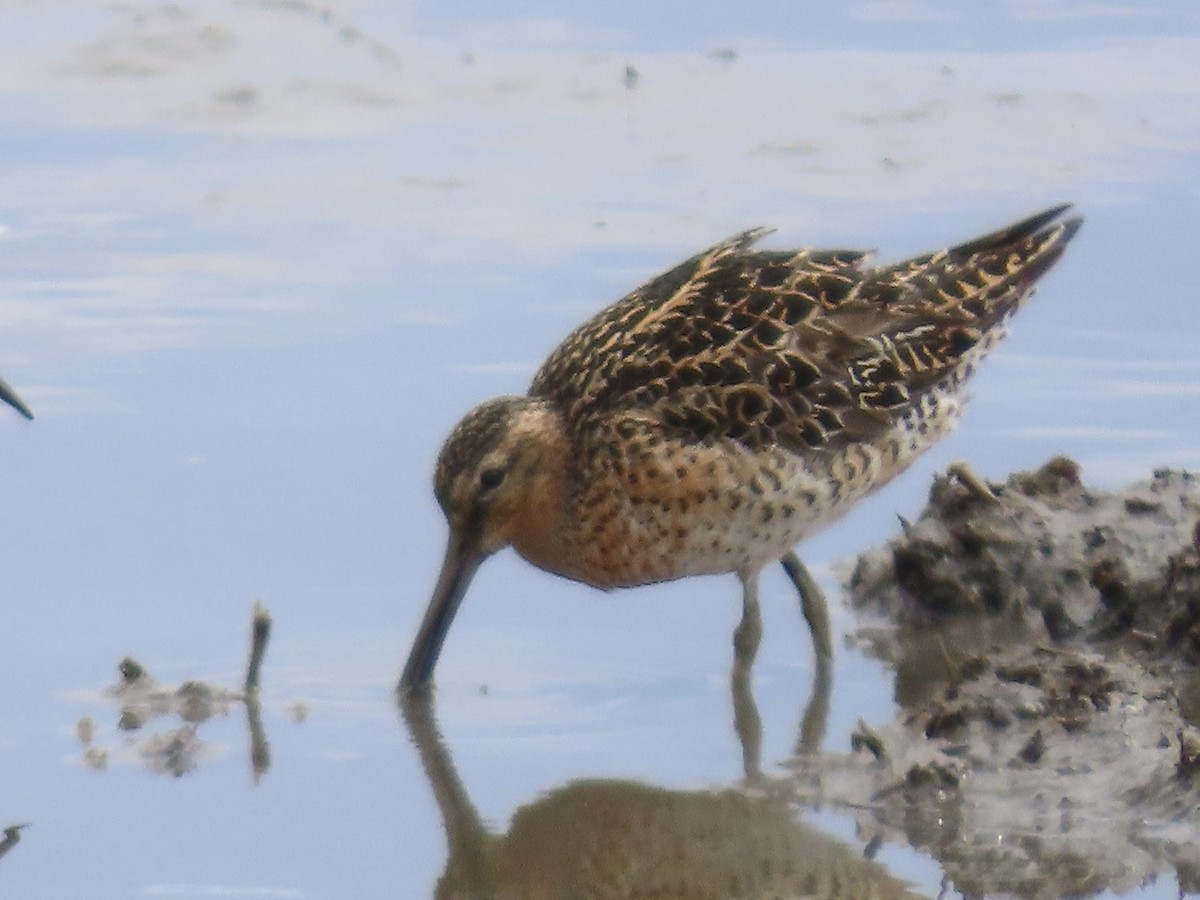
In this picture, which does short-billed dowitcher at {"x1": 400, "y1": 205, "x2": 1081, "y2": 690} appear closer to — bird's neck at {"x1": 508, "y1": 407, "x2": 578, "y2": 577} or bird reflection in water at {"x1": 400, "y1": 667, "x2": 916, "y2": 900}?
bird's neck at {"x1": 508, "y1": 407, "x2": 578, "y2": 577}

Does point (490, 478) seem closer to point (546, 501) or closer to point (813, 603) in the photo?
point (546, 501)

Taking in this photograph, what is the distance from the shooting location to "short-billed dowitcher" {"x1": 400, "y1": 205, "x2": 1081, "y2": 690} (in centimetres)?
675

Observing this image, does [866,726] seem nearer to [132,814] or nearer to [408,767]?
[408,767]

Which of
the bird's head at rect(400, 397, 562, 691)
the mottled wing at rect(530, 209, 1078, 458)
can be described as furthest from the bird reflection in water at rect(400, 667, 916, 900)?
the mottled wing at rect(530, 209, 1078, 458)

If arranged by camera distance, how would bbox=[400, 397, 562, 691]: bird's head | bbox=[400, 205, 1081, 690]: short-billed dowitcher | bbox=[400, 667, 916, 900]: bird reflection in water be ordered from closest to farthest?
bbox=[400, 667, 916, 900]: bird reflection in water
bbox=[400, 397, 562, 691]: bird's head
bbox=[400, 205, 1081, 690]: short-billed dowitcher

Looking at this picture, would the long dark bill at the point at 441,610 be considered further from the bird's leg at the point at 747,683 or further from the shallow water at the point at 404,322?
the bird's leg at the point at 747,683

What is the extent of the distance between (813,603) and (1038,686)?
3.27 feet

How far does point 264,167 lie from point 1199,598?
4.63 meters

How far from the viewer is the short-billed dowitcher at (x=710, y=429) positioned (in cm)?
675

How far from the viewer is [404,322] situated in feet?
28.0

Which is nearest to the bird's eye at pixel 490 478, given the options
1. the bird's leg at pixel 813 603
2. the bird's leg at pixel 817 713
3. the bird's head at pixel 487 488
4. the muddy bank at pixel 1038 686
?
the bird's head at pixel 487 488

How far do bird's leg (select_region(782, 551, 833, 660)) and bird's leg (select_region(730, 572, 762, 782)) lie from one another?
118 millimetres

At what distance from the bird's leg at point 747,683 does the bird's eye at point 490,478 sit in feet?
2.27

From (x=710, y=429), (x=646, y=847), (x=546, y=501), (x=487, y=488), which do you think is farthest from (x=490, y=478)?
(x=646, y=847)
